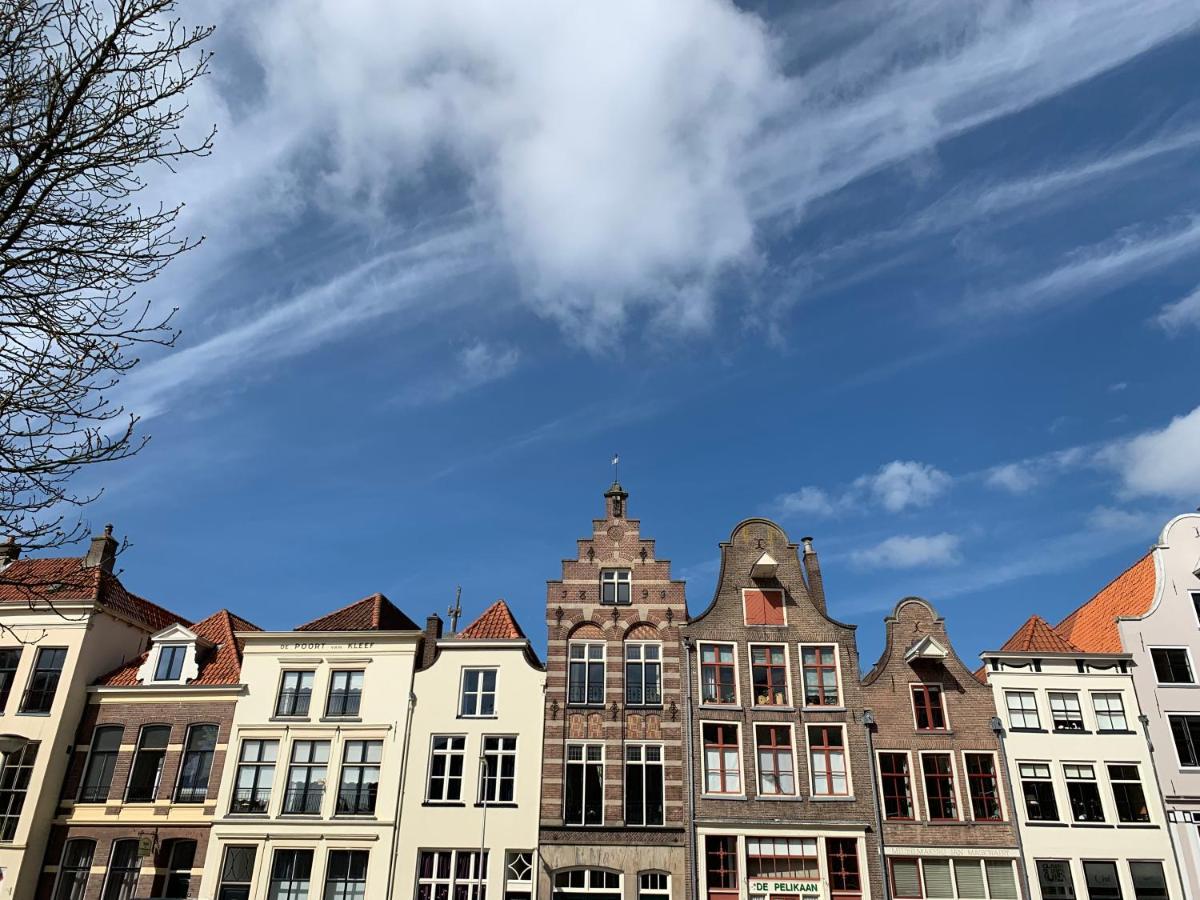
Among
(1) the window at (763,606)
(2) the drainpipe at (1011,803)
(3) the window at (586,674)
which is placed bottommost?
(2) the drainpipe at (1011,803)

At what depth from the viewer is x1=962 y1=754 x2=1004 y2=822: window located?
94.2 feet

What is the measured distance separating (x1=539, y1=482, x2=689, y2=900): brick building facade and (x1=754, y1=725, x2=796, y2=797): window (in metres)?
2.69

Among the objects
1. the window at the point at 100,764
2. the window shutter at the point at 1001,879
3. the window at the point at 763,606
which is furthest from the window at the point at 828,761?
the window at the point at 100,764

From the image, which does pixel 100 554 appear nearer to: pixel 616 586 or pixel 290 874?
pixel 290 874

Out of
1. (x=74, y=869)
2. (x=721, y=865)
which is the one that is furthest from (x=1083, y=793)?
(x=74, y=869)

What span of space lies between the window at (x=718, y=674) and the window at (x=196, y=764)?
17176mm

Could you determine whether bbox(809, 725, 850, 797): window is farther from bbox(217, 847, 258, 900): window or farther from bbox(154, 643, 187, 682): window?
bbox(154, 643, 187, 682): window

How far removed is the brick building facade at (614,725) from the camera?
91.7ft

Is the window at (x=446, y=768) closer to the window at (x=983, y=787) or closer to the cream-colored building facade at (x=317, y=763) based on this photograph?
the cream-colored building facade at (x=317, y=763)

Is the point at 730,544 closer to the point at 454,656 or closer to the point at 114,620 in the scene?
the point at 454,656

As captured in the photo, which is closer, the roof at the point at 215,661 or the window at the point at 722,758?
the window at the point at 722,758

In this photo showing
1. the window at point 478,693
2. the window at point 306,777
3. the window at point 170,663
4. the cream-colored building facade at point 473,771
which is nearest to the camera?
the cream-colored building facade at point 473,771

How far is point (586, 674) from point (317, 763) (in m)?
9.70

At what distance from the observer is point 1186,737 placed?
29625 mm
